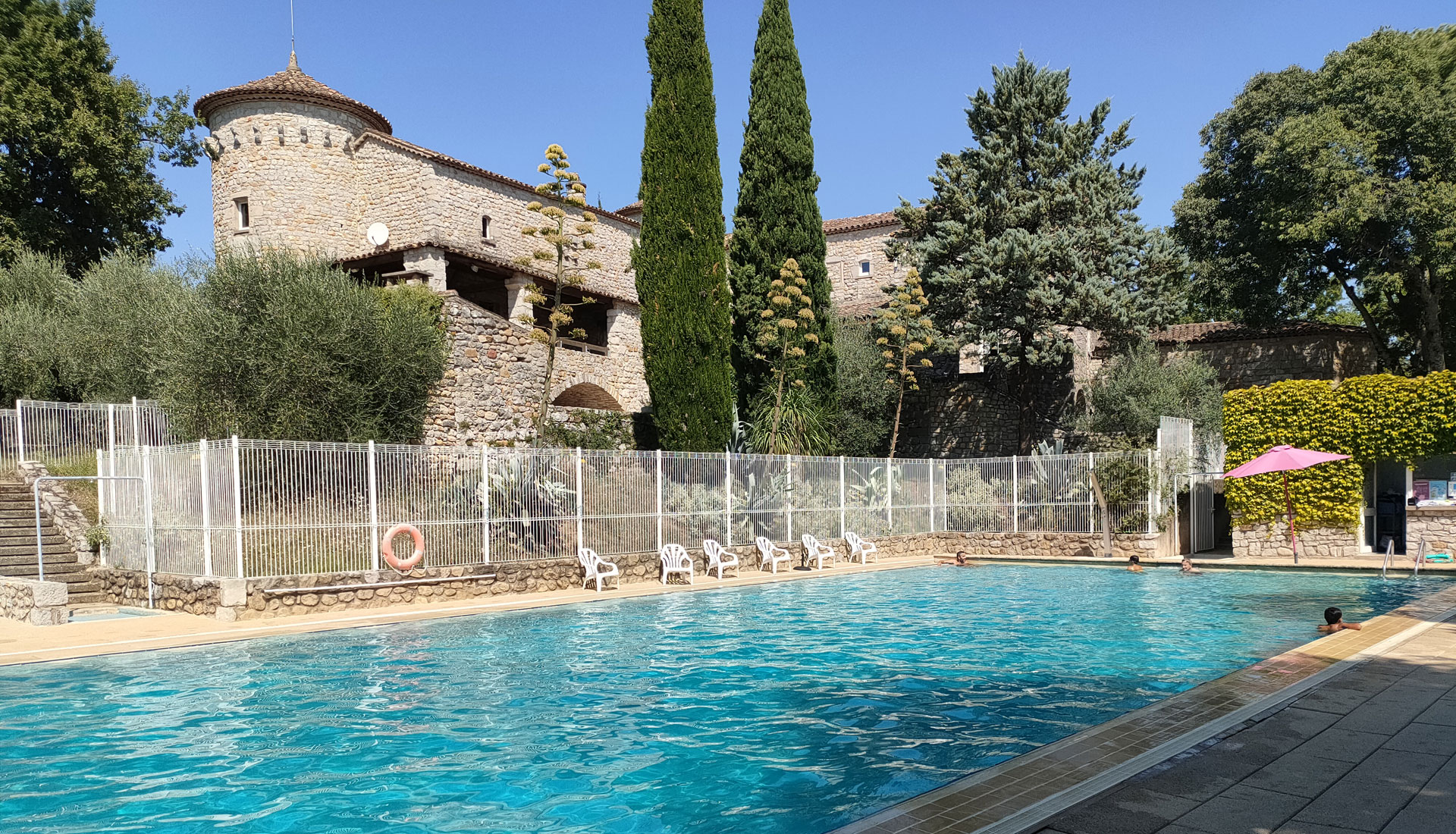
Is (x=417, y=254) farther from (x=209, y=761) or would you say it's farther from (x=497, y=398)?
(x=209, y=761)

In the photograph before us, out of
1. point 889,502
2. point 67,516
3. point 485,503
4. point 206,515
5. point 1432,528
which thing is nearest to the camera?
point 206,515

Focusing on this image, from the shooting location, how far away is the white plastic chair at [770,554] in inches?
710

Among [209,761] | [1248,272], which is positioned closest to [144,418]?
[209,761]

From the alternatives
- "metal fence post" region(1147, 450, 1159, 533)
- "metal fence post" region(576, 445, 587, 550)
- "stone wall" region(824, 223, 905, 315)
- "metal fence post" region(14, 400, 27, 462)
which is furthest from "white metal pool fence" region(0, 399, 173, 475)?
"stone wall" region(824, 223, 905, 315)

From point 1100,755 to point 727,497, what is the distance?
12920 mm

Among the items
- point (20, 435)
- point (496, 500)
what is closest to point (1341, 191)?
point (496, 500)

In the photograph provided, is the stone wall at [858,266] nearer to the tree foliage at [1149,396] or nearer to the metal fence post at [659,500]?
the tree foliage at [1149,396]

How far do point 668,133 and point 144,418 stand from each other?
12416mm

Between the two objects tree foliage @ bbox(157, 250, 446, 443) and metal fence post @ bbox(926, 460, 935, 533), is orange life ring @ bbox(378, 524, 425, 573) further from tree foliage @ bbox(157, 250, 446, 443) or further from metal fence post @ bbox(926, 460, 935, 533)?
metal fence post @ bbox(926, 460, 935, 533)

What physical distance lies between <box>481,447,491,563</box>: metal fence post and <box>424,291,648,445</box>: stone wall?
632 cm

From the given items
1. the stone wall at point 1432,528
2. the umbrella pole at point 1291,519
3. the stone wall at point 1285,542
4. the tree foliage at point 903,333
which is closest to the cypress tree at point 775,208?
the tree foliage at point 903,333

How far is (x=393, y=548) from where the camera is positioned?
13000mm

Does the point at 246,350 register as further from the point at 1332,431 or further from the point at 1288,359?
the point at 1288,359

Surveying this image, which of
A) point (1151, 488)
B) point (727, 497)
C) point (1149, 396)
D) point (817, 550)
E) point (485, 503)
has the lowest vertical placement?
point (817, 550)
